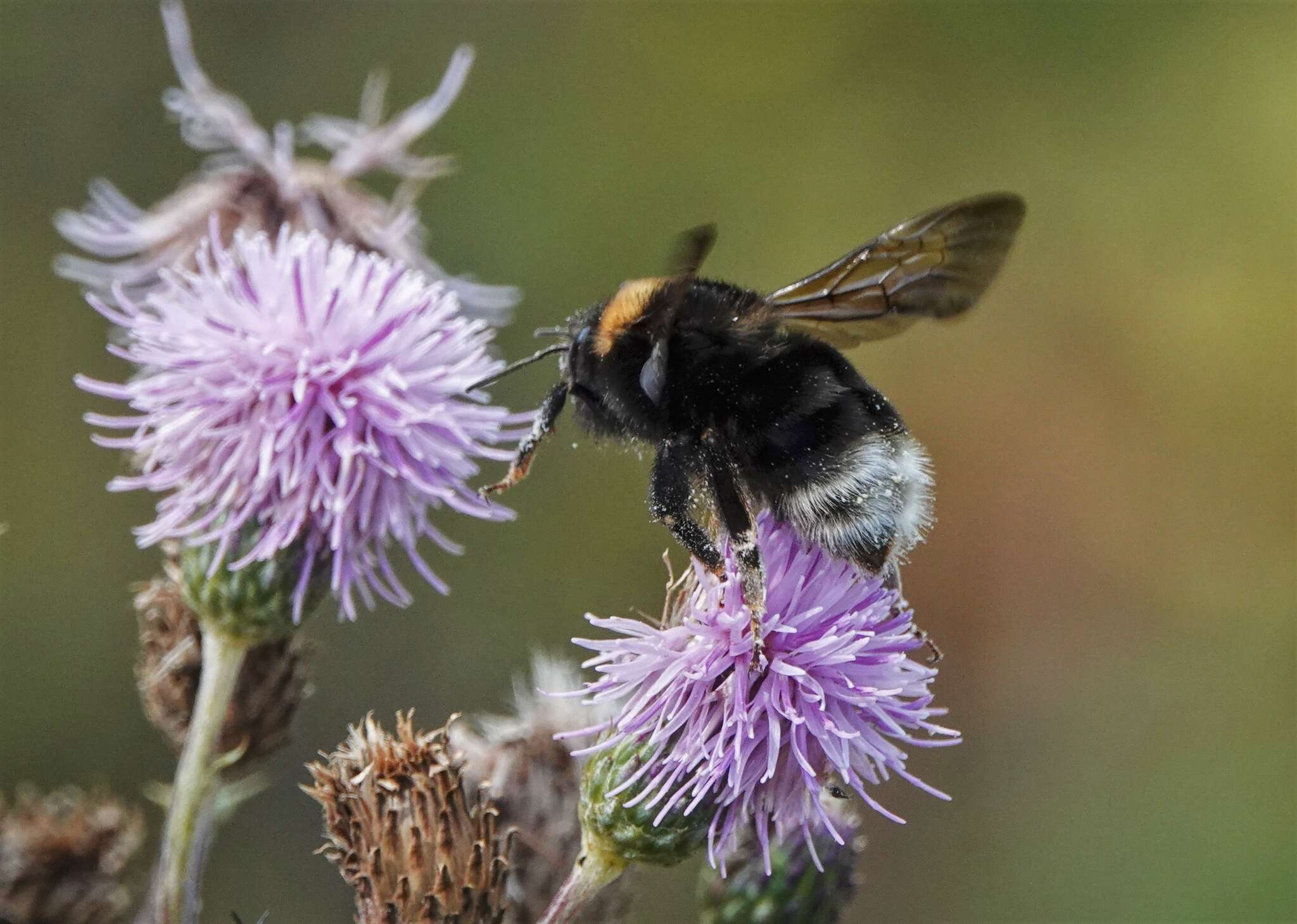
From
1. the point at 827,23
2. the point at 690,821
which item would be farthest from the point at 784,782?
the point at 827,23

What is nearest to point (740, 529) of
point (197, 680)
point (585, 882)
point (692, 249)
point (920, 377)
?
point (692, 249)

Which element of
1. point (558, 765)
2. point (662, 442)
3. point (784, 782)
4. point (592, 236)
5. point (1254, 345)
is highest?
point (592, 236)

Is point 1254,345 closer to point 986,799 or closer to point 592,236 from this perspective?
point 986,799

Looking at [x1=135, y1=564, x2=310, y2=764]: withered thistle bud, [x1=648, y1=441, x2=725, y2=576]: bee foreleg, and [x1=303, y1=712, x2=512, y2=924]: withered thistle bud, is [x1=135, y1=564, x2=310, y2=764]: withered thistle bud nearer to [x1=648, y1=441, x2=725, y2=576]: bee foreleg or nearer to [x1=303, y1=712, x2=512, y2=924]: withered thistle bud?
[x1=303, y1=712, x2=512, y2=924]: withered thistle bud

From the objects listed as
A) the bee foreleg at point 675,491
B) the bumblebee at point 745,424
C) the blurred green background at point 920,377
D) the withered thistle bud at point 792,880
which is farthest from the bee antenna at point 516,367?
the blurred green background at point 920,377

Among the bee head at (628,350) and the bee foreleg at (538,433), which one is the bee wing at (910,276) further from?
the bee foreleg at (538,433)

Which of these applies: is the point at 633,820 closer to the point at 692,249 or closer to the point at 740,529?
the point at 740,529

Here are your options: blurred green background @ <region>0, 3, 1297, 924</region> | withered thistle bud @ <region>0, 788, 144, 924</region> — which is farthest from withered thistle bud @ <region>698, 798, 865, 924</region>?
blurred green background @ <region>0, 3, 1297, 924</region>
